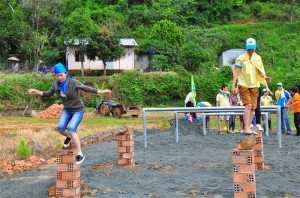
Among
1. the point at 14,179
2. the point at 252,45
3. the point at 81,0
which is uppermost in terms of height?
the point at 81,0

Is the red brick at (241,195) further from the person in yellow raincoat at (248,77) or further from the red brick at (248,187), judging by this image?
the person in yellow raincoat at (248,77)

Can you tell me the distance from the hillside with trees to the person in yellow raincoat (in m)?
29.2

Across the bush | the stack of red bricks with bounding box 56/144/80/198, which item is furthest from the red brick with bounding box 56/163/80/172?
the bush

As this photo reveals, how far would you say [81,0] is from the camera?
6894cm

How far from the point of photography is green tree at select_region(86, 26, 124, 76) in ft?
134

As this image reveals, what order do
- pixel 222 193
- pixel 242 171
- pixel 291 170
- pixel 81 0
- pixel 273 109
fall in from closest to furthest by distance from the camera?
pixel 242 171 → pixel 222 193 → pixel 291 170 → pixel 273 109 → pixel 81 0

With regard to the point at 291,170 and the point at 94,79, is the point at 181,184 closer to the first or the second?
the point at 291,170

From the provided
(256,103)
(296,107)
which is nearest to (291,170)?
(256,103)

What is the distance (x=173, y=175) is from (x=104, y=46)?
31269 millimetres

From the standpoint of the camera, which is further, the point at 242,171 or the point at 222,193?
the point at 222,193

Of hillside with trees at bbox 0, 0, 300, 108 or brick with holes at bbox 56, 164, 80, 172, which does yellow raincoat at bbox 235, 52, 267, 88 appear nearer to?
brick with holes at bbox 56, 164, 80, 172

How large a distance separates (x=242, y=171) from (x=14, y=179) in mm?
5183

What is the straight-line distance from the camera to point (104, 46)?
135ft

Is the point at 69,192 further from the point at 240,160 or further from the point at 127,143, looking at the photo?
the point at 127,143
